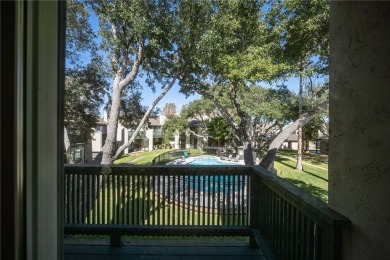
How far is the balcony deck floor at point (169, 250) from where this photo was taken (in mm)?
2184

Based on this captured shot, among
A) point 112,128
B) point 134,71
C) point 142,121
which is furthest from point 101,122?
point 134,71

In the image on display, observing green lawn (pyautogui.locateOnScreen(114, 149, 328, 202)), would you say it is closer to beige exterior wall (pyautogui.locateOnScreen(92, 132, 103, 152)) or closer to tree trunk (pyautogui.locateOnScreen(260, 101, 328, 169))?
tree trunk (pyautogui.locateOnScreen(260, 101, 328, 169))

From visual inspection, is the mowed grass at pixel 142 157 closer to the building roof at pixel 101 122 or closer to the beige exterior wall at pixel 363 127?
the building roof at pixel 101 122

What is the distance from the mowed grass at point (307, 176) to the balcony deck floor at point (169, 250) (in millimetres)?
833

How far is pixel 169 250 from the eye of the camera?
2.28 metres

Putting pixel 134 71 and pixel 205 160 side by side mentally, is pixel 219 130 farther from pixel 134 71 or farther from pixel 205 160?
pixel 134 71

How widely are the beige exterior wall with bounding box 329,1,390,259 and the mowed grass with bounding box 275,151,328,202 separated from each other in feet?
0.66

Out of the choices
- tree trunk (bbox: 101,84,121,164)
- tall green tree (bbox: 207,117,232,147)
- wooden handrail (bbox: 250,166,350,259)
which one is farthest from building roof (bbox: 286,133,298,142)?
tree trunk (bbox: 101,84,121,164)

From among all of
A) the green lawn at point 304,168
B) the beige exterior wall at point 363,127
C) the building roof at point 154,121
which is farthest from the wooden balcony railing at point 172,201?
the beige exterior wall at point 363,127

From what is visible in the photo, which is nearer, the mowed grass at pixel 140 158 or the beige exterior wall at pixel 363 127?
the beige exterior wall at pixel 363 127

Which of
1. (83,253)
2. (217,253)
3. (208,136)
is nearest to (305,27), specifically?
(208,136)

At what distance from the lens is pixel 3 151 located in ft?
1.48

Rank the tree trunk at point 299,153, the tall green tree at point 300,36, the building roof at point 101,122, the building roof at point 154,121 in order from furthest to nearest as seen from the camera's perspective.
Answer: the building roof at point 154,121 → the tree trunk at point 299,153 → the tall green tree at point 300,36 → the building roof at point 101,122

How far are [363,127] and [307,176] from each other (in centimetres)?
82
